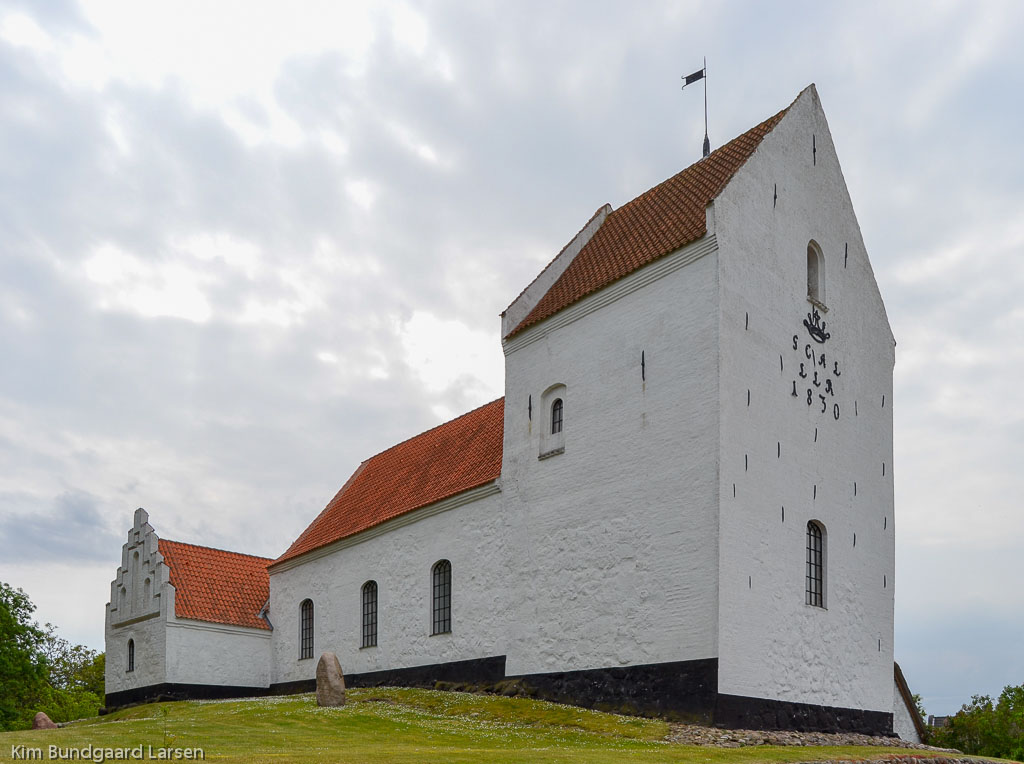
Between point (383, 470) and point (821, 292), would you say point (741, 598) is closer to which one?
point (821, 292)

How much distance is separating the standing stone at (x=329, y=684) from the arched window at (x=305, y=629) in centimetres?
789

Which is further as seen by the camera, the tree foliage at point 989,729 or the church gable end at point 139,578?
the church gable end at point 139,578

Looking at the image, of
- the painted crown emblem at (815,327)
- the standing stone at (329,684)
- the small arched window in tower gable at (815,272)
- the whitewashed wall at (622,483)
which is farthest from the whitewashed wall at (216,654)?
the small arched window in tower gable at (815,272)

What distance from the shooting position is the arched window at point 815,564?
1950 cm

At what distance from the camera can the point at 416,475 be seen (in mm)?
28000

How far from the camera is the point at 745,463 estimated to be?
18172mm

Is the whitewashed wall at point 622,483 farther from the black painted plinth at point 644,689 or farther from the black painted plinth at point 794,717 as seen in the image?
the black painted plinth at point 794,717

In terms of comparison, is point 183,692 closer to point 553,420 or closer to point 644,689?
point 553,420

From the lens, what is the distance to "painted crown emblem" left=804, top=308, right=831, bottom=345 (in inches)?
813

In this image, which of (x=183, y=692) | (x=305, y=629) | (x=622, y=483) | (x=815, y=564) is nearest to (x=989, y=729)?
(x=815, y=564)

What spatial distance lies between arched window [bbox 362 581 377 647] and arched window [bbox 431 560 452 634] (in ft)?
9.24

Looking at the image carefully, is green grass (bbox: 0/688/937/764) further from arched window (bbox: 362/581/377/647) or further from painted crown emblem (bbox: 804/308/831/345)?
painted crown emblem (bbox: 804/308/831/345)

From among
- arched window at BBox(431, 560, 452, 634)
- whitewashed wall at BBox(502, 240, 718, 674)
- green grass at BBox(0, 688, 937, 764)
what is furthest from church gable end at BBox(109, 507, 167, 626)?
whitewashed wall at BBox(502, 240, 718, 674)

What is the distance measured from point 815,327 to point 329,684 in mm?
12688
